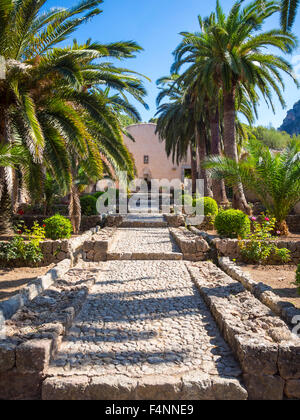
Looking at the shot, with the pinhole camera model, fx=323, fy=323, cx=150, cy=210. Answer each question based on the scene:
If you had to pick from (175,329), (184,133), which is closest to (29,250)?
(175,329)

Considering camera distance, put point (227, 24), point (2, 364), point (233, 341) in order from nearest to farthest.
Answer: point (2, 364)
point (233, 341)
point (227, 24)

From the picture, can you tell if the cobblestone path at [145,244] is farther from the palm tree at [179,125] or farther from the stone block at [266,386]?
the palm tree at [179,125]

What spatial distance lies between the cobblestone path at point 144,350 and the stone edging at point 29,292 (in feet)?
2.22

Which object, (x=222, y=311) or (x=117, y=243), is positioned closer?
(x=222, y=311)

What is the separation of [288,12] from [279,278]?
14.8ft

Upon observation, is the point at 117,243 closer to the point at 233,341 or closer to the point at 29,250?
the point at 29,250

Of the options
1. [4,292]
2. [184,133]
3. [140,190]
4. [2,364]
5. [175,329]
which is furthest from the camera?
[140,190]

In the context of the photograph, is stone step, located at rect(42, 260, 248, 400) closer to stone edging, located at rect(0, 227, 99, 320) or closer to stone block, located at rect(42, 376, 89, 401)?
stone block, located at rect(42, 376, 89, 401)

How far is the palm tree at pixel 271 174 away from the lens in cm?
901

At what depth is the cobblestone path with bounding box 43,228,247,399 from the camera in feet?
8.21

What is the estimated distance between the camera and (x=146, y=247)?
836cm

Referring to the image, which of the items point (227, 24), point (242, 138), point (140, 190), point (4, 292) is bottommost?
point (4, 292)

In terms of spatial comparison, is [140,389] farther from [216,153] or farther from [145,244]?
[216,153]

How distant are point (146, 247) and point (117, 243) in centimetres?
113
